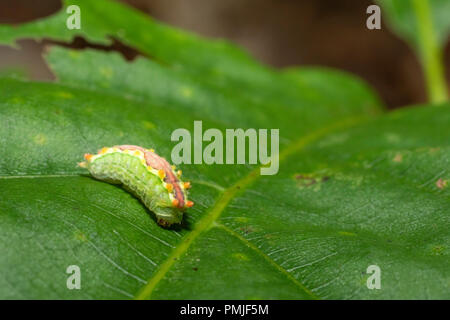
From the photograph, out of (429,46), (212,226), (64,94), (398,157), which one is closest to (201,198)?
(212,226)

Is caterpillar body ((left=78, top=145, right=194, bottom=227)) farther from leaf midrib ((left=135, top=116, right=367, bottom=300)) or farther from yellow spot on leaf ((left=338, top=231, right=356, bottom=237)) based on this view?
yellow spot on leaf ((left=338, top=231, right=356, bottom=237))

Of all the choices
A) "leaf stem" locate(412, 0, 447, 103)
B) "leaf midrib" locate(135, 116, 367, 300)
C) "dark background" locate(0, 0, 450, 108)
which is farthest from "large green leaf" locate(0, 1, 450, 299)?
"dark background" locate(0, 0, 450, 108)

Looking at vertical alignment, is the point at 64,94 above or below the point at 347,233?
above

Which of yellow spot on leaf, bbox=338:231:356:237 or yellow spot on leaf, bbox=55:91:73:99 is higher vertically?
yellow spot on leaf, bbox=55:91:73:99

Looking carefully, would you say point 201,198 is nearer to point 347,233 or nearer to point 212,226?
point 212,226

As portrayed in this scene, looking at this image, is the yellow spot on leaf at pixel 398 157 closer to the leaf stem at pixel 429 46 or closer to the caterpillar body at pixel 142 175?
the caterpillar body at pixel 142 175

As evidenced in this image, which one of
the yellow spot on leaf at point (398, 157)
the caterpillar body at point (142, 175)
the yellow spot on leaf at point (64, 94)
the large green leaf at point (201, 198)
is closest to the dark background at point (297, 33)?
the large green leaf at point (201, 198)
